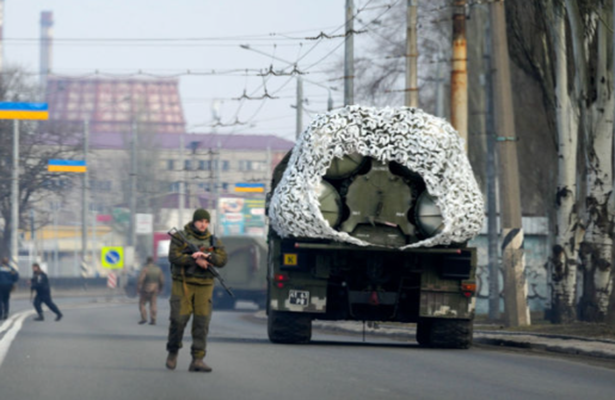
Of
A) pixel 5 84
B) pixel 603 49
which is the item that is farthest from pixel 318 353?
pixel 5 84

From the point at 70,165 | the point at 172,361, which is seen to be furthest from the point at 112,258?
the point at 172,361

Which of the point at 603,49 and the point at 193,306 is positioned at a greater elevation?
the point at 603,49

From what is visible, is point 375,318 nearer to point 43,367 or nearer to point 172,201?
point 43,367

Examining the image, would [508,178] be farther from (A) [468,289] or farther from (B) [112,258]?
(B) [112,258]

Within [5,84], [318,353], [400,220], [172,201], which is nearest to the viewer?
[318,353]

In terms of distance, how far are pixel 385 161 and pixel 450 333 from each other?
2.69 meters

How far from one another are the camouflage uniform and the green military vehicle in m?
36.0

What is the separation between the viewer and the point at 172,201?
480 feet

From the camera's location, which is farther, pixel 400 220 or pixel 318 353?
pixel 400 220

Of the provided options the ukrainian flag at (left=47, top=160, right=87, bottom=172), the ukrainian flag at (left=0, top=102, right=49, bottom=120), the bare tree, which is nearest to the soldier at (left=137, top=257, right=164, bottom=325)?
the ukrainian flag at (left=0, top=102, right=49, bottom=120)

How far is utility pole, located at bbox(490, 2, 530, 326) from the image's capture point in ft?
94.5

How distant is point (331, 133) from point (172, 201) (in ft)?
417

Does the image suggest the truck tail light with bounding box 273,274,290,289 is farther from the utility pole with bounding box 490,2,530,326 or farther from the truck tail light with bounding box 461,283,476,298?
the utility pole with bounding box 490,2,530,326

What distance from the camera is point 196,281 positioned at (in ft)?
49.2
